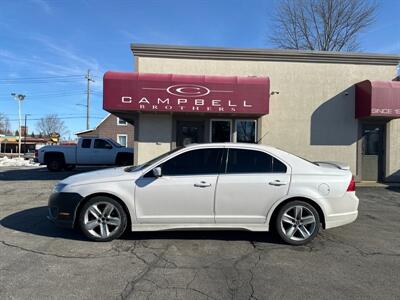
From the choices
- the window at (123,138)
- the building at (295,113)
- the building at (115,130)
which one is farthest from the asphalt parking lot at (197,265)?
the building at (115,130)

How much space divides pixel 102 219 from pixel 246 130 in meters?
9.45

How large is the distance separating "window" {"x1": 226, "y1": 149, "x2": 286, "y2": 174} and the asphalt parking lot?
1.18m

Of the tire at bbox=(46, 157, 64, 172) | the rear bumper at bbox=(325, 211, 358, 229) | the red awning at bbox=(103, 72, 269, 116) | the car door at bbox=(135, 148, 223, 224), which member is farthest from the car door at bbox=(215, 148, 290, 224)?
the tire at bbox=(46, 157, 64, 172)

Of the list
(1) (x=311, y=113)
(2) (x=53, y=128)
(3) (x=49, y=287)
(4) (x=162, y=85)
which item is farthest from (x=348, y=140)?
(2) (x=53, y=128)

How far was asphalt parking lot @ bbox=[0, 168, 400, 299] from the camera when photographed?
451 cm

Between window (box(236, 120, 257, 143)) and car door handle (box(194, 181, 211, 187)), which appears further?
window (box(236, 120, 257, 143))

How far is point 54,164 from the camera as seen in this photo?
2158cm

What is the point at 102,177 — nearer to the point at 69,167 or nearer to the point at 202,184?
the point at 202,184

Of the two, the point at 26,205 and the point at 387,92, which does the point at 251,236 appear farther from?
the point at 387,92

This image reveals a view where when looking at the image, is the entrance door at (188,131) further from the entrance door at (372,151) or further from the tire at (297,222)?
the tire at (297,222)

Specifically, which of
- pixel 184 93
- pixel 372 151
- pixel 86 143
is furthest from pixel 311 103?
pixel 86 143

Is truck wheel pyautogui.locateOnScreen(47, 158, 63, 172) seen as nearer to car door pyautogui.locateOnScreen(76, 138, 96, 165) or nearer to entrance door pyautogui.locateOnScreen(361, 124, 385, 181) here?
car door pyautogui.locateOnScreen(76, 138, 96, 165)

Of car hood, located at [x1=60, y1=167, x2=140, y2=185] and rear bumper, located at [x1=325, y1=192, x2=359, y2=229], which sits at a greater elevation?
car hood, located at [x1=60, y1=167, x2=140, y2=185]

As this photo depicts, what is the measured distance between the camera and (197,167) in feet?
21.6
